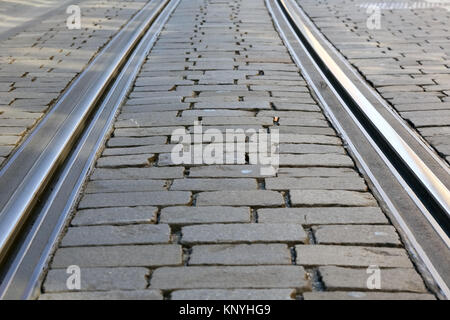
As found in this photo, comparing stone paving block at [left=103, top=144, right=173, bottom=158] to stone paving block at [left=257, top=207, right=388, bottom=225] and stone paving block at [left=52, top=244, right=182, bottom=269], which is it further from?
stone paving block at [left=52, top=244, right=182, bottom=269]

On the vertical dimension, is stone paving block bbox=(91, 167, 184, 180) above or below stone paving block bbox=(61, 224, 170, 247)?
below

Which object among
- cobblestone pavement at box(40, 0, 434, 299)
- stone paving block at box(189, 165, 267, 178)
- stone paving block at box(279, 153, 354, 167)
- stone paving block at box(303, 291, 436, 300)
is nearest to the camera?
stone paving block at box(303, 291, 436, 300)

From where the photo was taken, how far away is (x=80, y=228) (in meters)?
3.07

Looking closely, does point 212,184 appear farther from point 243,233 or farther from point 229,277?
point 229,277

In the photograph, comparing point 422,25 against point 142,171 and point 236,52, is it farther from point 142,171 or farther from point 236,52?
point 142,171

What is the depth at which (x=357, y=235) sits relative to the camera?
9.77 ft

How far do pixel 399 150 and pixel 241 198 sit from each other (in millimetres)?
1166

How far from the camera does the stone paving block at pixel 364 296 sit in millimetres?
2453

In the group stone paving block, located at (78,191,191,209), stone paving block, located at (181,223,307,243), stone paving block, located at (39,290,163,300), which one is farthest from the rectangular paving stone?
stone paving block, located at (39,290,163,300)

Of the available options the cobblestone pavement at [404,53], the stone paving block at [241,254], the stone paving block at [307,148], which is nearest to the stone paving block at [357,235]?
the stone paving block at [241,254]

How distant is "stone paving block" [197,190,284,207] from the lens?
131 inches

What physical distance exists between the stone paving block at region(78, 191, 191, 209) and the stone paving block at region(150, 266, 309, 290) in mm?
711

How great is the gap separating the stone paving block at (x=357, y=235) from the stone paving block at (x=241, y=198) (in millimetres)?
385

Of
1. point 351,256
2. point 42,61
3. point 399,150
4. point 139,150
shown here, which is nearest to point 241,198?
point 351,256
